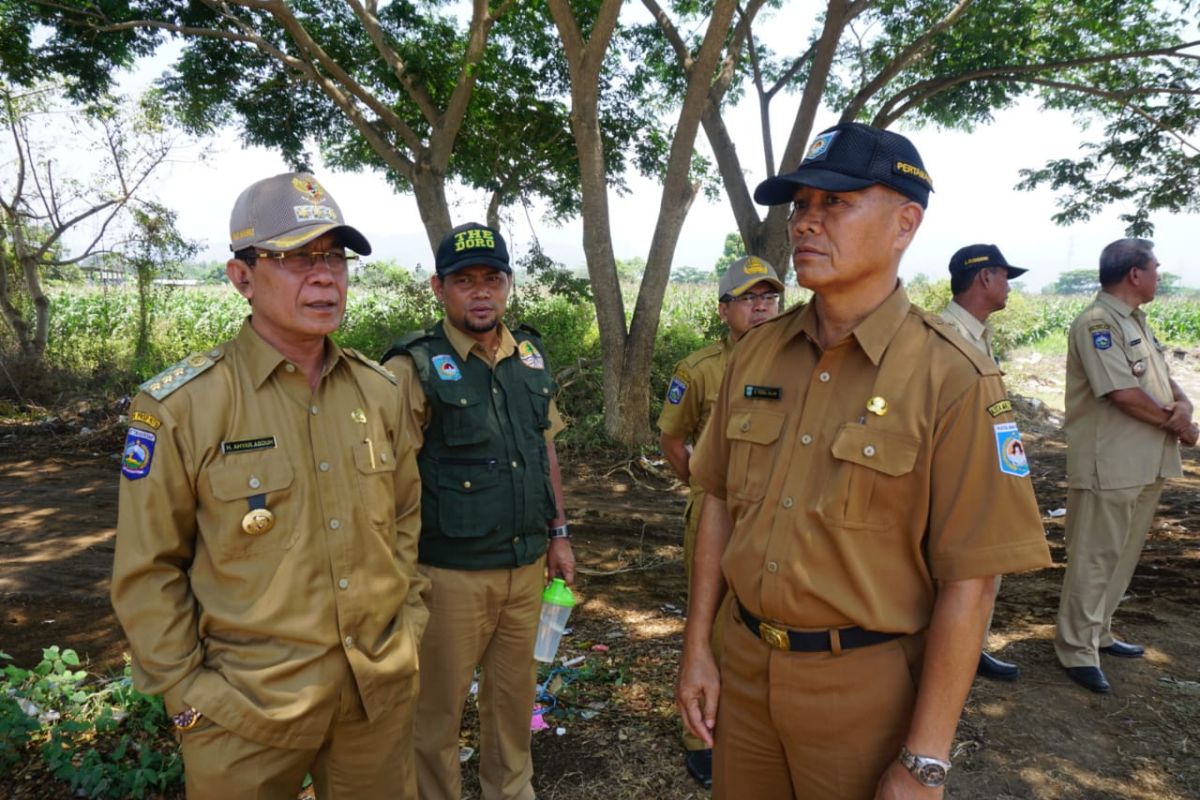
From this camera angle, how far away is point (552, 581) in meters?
2.99

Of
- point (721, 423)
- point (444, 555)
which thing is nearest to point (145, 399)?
point (444, 555)

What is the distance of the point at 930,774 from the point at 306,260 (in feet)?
6.24

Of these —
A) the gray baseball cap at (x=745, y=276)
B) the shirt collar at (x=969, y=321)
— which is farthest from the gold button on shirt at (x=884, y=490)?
the shirt collar at (x=969, y=321)

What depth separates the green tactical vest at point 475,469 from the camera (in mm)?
2613

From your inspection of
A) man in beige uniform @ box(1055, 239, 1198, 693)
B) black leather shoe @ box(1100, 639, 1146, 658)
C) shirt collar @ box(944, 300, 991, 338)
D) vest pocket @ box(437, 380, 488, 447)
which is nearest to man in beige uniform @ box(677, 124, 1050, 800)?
vest pocket @ box(437, 380, 488, 447)

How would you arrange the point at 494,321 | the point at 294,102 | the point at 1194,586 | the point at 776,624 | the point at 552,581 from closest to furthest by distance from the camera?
the point at 776,624
the point at 494,321
the point at 552,581
the point at 1194,586
the point at 294,102

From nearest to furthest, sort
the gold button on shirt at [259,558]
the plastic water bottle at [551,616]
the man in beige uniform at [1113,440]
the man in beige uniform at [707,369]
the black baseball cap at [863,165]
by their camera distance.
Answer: the black baseball cap at [863,165]
the gold button on shirt at [259,558]
the plastic water bottle at [551,616]
the man in beige uniform at [707,369]
the man in beige uniform at [1113,440]

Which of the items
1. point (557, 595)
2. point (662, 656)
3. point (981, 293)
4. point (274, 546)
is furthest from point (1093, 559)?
point (274, 546)

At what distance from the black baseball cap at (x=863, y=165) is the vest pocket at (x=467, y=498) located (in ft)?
5.13

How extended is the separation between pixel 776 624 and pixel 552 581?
1.52 meters

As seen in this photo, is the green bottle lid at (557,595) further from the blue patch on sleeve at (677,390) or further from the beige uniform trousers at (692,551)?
the blue patch on sleeve at (677,390)

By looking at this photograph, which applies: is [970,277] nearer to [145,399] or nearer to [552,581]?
[552,581]

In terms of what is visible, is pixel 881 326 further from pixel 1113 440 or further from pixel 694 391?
pixel 1113 440

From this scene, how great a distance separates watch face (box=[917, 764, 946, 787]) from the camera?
1413mm
